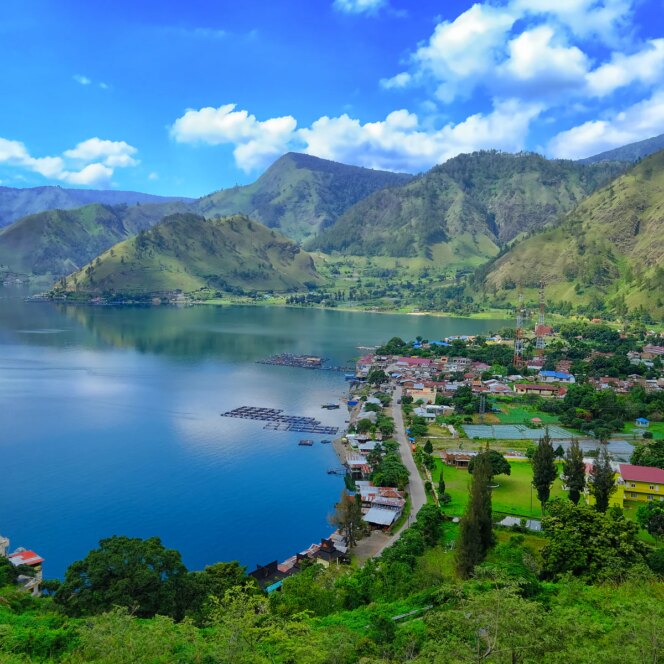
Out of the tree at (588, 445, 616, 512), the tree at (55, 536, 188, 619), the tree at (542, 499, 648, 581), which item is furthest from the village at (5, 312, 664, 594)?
the tree at (542, 499, 648, 581)

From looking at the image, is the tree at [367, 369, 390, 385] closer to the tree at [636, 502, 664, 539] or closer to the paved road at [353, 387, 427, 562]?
the paved road at [353, 387, 427, 562]

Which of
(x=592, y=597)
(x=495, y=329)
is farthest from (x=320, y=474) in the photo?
(x=495, y=329)

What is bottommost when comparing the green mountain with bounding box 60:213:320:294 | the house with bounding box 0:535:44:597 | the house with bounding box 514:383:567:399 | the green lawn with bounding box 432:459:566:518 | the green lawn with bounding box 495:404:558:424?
the green lawn with bounding box 432:459:566:518

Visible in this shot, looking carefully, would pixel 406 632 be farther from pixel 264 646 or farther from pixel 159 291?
pixel 159 291

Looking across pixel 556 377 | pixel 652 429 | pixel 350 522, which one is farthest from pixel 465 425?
pixel 350 522

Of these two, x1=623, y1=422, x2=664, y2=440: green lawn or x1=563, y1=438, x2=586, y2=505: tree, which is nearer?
x1=563, y1=438, x2=586, y2=505: tree
